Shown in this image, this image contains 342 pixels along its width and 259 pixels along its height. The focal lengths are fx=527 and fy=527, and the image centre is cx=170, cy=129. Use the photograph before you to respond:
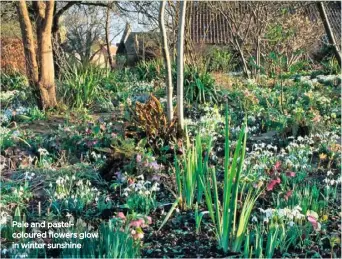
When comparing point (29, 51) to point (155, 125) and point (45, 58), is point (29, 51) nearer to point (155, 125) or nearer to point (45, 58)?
point (45, 58)

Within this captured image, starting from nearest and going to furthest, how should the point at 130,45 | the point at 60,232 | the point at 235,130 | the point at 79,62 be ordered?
the point at 60,232, the point at 235,130, the point at 79,62, the point at 130,45

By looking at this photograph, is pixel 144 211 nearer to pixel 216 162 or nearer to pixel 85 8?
pixel 216 162

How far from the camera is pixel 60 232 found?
321 cm

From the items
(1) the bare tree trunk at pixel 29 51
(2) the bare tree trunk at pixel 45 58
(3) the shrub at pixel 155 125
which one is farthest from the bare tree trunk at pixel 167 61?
(1) the bare tree trunk at pixel 29 51

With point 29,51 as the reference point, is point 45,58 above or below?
below

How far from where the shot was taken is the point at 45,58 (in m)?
8.52

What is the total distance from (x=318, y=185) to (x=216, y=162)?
1.19 meters

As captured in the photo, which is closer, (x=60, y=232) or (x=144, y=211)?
(x=60, y=232)

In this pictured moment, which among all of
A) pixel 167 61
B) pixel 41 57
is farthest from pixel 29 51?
pixel 167 61

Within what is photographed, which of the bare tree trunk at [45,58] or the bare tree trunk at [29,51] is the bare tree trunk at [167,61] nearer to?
the bare tree trunk at [45,58]

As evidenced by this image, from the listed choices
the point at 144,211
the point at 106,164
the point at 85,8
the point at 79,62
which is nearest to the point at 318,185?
the point at 144,211

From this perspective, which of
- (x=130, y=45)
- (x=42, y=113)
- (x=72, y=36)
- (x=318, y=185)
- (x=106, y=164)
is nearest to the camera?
(x=318, y=185)

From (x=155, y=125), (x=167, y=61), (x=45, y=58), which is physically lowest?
(x=155, y=125)

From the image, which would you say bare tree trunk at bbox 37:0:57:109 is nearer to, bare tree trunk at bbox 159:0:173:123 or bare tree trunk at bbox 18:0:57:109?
bare tree trunk at bbox 18:0:57:109
